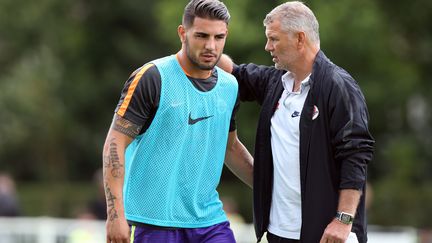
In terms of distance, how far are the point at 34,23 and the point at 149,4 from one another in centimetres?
576

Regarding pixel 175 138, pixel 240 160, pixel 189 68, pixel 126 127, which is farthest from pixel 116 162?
pixel 240 160

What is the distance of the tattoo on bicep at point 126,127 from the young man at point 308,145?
3.15ft

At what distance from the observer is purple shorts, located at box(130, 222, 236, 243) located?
6730 millimetres

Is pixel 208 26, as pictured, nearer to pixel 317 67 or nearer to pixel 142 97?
pixel 142 97

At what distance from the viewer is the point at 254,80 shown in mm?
7324

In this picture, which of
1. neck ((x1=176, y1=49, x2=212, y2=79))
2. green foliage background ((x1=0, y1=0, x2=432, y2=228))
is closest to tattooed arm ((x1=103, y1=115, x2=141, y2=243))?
neck ((x1=176, y1=49, x2=212, y2=79))

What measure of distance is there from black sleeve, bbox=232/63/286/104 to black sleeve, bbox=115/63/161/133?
3.06 ft

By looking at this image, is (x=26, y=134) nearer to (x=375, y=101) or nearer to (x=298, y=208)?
(x=375, y=101)

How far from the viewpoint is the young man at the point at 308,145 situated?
656 cm

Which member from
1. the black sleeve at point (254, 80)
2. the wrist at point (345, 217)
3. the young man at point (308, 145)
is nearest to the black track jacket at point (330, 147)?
the young man at point (308, 145)

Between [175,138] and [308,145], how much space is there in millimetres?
867

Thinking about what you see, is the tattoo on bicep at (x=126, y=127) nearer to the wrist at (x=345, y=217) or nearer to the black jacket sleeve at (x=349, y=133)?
the black jacket sleeve at (x=349, y=133)

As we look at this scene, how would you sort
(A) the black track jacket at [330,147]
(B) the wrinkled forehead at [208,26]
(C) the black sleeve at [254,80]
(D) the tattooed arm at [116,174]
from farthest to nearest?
(C) the black sleeve at [254,80], (B) the wrinkled forehead at [208,26], (A) the black track jacket at [330,147], (D) the tattooed arm at [116,174]

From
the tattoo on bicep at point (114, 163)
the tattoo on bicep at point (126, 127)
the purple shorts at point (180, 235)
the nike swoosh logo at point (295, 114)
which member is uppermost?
the nike swoosh logo at point (295, 114)
